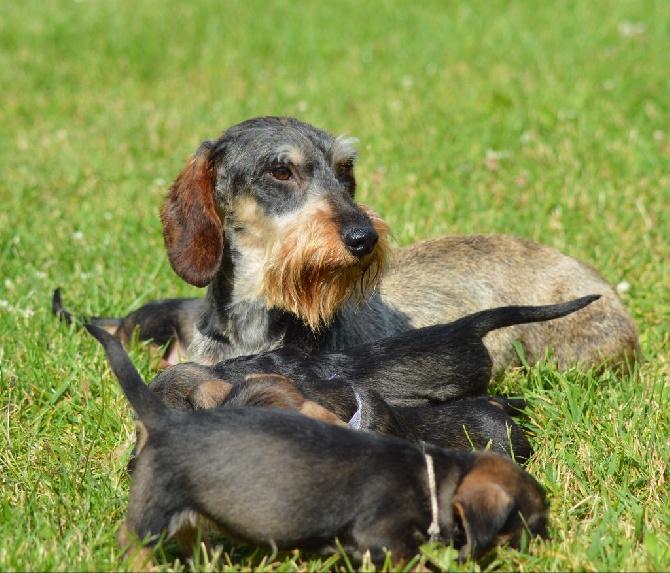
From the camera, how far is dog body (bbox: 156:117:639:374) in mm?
4688

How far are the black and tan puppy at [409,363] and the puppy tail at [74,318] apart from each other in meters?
1.45

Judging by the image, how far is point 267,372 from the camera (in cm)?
438

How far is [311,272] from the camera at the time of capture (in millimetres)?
4617

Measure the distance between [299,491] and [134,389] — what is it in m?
0.69

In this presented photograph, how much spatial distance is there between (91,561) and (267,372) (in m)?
1.28

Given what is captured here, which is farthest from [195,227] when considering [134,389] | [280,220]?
[134,389]

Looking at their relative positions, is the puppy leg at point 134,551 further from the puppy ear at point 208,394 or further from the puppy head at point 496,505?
the puppy head at point 496,505

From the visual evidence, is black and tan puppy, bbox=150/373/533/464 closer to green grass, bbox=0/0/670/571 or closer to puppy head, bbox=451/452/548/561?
green grass, bbox=0/0/670/571

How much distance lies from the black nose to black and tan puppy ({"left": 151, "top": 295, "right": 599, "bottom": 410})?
0.50 meters

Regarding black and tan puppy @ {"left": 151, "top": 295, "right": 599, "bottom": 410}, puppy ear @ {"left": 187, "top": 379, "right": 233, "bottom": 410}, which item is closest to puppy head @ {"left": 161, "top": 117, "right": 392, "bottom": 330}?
black and tan puppy @ {"left": 151, "top": 295, "right": 599, "bottom": 410}

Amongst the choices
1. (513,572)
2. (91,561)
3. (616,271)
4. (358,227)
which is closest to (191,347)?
(358,227)

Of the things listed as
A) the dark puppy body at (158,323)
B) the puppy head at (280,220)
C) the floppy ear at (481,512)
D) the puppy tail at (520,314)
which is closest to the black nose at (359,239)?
the puppy head at (280,220)

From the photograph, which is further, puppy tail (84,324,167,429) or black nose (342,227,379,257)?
black nose (342,227,379,257)

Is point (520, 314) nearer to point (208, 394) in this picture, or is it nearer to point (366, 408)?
point (366, 408)
